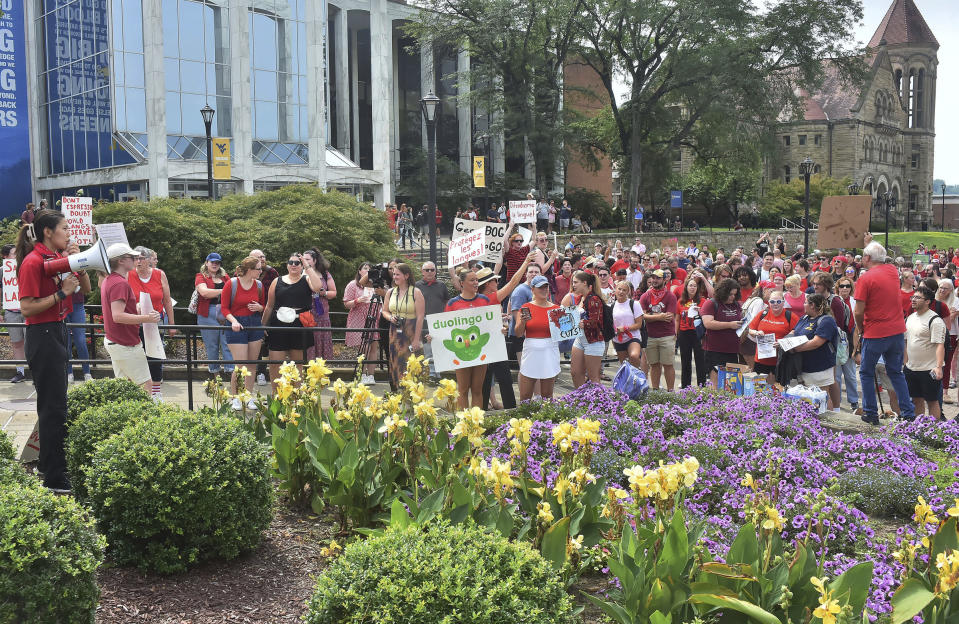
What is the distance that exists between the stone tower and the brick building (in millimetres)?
98

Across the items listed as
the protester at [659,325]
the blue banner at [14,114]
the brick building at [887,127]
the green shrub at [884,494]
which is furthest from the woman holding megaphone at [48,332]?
the brick building at [887,127]

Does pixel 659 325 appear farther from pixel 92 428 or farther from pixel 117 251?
pixel 92 428

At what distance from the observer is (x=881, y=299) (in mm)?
9297

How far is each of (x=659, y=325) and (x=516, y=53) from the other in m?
37.0

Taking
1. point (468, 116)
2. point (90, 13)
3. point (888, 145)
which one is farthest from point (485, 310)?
point (888, 145)

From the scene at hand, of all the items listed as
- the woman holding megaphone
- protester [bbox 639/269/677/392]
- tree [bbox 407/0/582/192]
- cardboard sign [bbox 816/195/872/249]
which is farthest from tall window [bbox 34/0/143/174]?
the woman holding megaphone

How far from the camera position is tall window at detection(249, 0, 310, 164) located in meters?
40.1

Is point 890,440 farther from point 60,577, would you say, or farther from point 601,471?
point 60,577

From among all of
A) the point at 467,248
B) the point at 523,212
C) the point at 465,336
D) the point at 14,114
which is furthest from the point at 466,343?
the point at 14,114

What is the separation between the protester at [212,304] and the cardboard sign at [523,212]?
6.15 metres

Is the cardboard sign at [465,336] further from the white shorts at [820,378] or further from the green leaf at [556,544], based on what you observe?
the green leaf at [556,544]

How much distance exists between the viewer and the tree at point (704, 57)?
43.3 metres

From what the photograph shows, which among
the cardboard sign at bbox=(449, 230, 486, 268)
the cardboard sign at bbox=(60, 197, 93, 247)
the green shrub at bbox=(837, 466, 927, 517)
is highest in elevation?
the cardboard sign at bbox=(60, 197, 93, 247)

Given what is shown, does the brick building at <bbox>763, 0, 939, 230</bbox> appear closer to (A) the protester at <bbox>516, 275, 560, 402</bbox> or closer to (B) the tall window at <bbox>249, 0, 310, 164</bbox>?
(B) the tall window at <bbox>249, 0, 310, 164</bbox>
